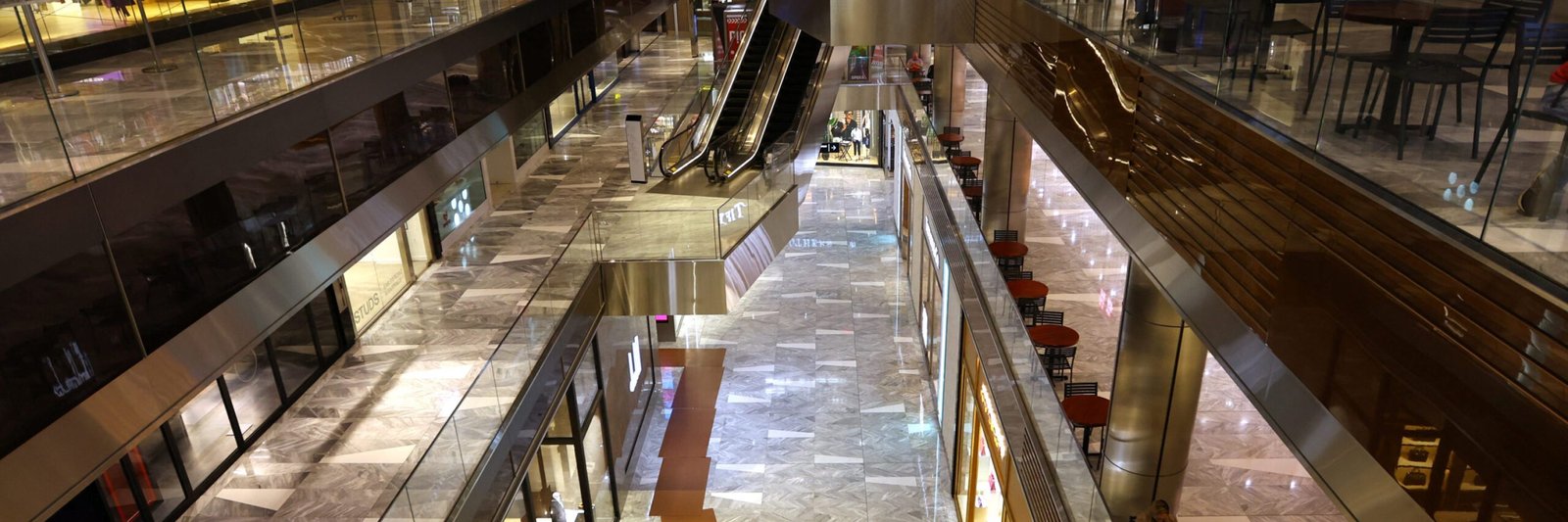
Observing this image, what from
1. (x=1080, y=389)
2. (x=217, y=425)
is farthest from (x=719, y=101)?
(x=217, y=425)

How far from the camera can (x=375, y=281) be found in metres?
11.7

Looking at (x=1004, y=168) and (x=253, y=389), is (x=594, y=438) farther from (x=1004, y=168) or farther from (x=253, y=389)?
(x=1004, y=168)

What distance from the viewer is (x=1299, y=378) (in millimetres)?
3283

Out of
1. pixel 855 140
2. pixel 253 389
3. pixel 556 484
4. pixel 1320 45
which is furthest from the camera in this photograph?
pixel 855 140

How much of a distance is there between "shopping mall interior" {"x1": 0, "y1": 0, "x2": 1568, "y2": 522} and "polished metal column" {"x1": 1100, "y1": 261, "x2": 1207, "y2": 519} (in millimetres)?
36

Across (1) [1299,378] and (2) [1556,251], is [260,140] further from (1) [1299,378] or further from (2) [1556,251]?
(2) [1556,251]

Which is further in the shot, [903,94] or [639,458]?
[903,94]

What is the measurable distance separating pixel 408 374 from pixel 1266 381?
899cm

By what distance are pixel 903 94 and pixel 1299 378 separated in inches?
539

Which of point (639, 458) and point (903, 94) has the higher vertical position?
point (903, 94)

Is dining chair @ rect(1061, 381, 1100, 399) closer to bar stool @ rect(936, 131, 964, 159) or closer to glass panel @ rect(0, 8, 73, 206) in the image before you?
glass panel @ rect(0, 8, 73, 206)

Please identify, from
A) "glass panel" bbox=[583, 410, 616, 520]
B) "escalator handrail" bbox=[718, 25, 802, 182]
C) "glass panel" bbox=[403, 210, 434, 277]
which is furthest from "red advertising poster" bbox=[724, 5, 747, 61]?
"glass panel" bbox=[583, 410, 616, 520]

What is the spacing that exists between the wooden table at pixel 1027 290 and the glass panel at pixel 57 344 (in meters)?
7.99

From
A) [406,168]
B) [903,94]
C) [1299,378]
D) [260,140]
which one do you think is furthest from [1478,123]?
[903,94]
